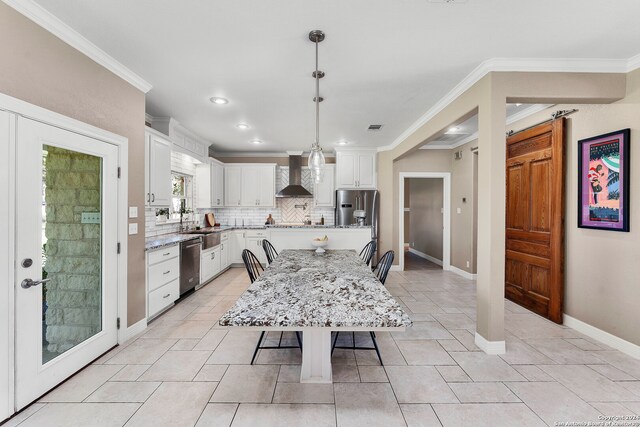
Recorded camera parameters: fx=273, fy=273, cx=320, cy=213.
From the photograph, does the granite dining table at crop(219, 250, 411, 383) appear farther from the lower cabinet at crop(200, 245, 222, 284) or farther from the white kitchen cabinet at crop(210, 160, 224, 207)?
the white kitchen cabinet at crop(210, 160, 224, 207)

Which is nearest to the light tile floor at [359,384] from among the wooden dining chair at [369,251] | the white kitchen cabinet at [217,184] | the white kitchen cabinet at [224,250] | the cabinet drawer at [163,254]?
the cabinet drawer at [163,254]

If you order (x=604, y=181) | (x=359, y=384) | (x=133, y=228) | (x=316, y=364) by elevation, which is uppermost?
(x=604, y=181)

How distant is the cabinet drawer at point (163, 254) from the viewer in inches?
121

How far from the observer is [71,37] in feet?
6.69

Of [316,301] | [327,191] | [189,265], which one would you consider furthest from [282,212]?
[316,301]

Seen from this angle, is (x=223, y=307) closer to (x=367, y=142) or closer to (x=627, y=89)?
(x=367, y=142)

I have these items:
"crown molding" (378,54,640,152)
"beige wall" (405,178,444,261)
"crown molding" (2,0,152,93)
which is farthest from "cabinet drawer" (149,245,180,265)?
"beige wall" (405,178,444,261)

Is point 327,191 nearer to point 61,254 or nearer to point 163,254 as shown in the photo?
point 163,254

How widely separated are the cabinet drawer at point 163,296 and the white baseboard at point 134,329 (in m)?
0.17

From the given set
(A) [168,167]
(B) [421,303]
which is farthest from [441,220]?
(A) [168,167]

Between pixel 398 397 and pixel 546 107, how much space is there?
11.7ft

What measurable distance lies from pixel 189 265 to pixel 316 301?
120 inches

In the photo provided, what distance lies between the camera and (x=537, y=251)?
332 cm

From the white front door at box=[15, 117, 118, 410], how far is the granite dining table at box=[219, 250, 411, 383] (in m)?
1.45
